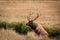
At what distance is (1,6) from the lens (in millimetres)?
2293

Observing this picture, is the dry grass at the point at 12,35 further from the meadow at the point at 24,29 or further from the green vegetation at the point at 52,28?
the green vegetation at the point at 52,28

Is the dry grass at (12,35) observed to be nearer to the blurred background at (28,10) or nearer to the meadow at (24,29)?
the meadow at (24,29)

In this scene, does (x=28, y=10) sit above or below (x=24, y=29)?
above

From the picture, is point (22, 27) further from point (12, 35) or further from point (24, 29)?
point (12, 35)

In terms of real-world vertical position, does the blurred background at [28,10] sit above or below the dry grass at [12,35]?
above

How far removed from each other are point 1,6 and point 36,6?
Result: 1.46 feet

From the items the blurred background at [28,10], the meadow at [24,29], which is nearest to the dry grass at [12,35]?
the meadow at [24,29]

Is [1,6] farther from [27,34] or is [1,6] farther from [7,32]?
[27,34]

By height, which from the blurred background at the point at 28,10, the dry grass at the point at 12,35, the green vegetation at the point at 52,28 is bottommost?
the dry grass at the point at 12,35

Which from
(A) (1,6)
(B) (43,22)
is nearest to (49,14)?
(B) (43,22)

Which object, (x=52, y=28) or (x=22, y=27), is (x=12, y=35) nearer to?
(x=22, y=27)

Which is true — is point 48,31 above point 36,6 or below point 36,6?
below

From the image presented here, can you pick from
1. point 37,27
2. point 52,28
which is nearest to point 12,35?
point 37,27

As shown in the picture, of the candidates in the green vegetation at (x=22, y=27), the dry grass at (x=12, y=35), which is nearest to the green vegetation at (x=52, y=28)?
the green vegetation at (x=22, y=27)
